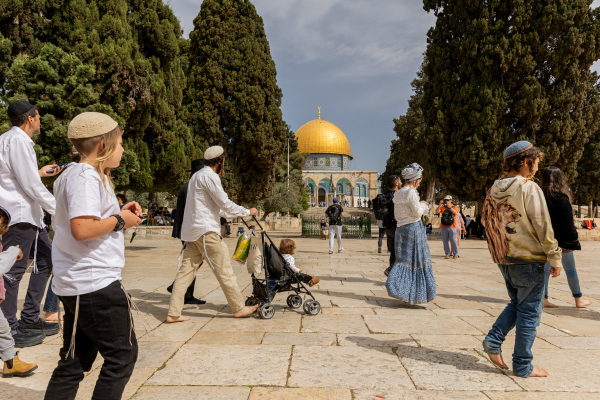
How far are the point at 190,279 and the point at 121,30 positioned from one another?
8.76m

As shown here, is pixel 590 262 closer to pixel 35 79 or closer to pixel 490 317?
pixel 490 317

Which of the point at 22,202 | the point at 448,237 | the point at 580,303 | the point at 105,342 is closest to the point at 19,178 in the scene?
the point at 22,202

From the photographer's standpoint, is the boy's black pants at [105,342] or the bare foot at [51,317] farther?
the bare foot at [51,317]

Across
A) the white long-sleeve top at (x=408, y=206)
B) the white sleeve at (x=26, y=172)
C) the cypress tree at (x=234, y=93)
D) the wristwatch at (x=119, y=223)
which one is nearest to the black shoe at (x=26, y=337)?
the white sleeve at (x=26, y=172)

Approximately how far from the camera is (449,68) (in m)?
17.8

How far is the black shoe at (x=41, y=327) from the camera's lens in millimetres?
3326

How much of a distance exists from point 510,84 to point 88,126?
18.1 meters

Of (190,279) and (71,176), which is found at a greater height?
(71,176)

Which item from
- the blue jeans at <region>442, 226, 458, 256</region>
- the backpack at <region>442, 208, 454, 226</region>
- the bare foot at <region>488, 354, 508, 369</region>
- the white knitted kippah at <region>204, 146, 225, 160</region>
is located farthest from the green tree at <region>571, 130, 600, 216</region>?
the white knitted kippah at <region>204, 146, 225, 160</region>

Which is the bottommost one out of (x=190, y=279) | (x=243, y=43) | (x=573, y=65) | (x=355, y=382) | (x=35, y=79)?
(x=355, y=382)

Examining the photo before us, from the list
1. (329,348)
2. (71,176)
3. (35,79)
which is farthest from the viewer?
(35,79)

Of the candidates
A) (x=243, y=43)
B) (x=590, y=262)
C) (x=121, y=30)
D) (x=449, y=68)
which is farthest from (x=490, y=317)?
(x=243, y=43)

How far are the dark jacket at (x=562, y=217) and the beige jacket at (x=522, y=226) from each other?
3.87 feet

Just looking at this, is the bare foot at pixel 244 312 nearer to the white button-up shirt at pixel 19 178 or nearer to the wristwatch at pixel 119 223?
the white button-up shirt at pixel 19 178
